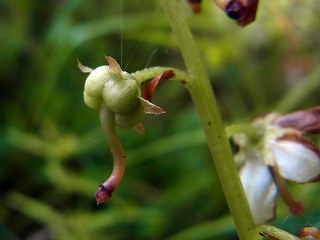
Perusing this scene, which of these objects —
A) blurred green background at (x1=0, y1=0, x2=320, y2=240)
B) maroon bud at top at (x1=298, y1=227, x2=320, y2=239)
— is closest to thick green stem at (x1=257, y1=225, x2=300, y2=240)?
maroon bud at top at (x1=298, y1=227, x2=320, y2=239)

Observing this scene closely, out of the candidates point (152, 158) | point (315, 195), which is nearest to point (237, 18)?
point (315, 195)

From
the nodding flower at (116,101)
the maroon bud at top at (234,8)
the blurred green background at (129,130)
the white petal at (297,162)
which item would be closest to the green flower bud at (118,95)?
the nodding flower at (116,101)

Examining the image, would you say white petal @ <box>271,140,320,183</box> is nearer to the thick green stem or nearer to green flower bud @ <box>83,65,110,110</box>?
the thick green stem

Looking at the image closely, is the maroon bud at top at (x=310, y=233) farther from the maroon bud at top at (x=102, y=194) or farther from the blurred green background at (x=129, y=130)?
the blurred green background at (x=129, y=130)

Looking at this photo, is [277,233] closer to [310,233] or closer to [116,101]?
[310,233]

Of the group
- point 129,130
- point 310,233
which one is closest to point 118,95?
point 310,233

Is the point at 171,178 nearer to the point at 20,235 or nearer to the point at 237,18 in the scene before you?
the point at 20,235
